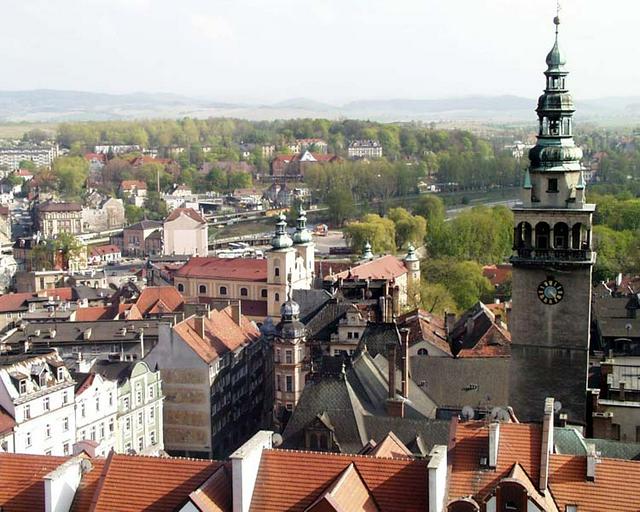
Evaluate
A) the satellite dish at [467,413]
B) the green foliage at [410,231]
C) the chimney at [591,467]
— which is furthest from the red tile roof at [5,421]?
the green foliage at [410,231]

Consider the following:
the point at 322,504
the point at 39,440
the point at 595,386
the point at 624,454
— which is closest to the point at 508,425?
the point at 322,504

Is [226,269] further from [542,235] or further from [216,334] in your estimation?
[542,235]

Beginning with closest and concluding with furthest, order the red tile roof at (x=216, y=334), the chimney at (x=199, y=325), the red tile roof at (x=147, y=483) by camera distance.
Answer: the red tile roof at (x=147, y=483) < the red tile roof at (x=216, y=334) < the chimney at (x=199, y=325)

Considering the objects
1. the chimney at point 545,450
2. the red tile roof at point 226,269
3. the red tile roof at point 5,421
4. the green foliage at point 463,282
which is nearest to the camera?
the chimney at point 545,450

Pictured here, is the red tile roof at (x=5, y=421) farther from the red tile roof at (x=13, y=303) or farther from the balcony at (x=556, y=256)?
the red tile roof at (x=13, y=303)

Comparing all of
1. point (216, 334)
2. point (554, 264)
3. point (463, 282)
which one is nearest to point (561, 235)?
point (554, 264)

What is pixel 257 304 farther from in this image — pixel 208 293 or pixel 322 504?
pixel 322 504

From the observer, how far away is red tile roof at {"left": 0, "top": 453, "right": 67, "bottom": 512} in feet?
93.4

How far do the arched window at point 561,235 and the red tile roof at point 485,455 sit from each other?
16.2 metres

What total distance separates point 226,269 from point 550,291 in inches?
2583

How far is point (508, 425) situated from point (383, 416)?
18897 millimetres

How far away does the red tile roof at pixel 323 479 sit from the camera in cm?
2731

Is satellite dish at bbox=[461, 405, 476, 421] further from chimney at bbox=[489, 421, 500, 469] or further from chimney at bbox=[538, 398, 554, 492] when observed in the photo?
chimney at bbox=[489, 421, 500, 469]

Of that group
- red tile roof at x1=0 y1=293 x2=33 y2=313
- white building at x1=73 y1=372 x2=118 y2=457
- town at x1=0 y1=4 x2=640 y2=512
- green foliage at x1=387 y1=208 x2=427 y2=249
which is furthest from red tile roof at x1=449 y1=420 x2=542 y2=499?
green foliage at x1=387 y1=208 x2=427 y2=249
